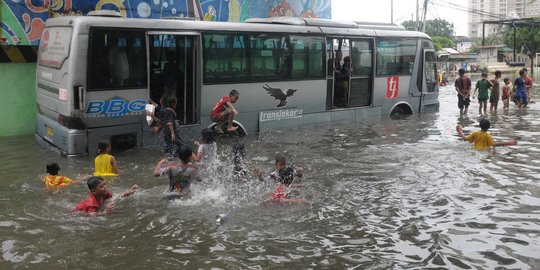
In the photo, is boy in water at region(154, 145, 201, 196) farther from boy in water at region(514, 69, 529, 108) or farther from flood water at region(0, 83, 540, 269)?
boy in water at region(514, 69, 529, 108)

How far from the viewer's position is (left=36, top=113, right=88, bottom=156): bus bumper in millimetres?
9606

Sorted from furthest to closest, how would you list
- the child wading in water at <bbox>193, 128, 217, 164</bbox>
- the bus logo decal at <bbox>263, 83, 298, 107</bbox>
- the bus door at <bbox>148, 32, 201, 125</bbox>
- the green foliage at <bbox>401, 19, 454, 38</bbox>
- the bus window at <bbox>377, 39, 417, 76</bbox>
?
1. the green foliage at <bbox>401, 19, 454, 38</bbox>
2. the bus window at <bbox>377, 39, 417, 76</bbox>
3. the bus logo decal at <bbox>263, 83, 298, 107</bbox>
4. the bus door at <bbox>148, 32, 201, 125</bbox>
5. the child wading in water at <bbox>193, 128, 217, 164</bbox>

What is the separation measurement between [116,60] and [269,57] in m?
3.83

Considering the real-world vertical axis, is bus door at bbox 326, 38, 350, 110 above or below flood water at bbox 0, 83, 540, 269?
above

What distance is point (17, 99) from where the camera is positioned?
12.9 m

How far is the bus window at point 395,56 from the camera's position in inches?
586

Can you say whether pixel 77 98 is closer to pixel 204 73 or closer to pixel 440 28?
pixel 204 73

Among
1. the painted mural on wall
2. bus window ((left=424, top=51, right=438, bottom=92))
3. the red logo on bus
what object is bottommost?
the red logo on bus

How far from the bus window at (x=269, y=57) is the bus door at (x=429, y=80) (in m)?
5.76

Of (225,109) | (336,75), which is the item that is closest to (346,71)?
(336,75)

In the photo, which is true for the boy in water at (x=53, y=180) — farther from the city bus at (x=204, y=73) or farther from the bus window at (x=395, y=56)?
the bus window at (x=395, y=56)

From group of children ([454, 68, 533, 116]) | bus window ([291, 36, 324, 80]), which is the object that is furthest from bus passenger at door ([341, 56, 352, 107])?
group of children ([454, 68, 533, 116])

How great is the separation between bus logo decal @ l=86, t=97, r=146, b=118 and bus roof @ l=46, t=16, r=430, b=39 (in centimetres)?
142

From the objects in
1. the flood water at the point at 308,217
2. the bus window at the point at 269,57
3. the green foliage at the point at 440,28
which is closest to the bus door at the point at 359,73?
the bus window at the point at 269,57
